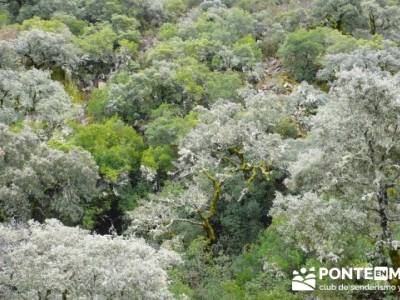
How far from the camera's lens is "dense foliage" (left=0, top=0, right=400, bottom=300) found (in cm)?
1833

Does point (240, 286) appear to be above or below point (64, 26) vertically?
below

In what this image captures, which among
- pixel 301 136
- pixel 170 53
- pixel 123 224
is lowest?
pixel 123 224

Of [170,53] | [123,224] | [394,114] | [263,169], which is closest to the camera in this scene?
[394,114]

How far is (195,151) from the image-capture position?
3108 centimetres

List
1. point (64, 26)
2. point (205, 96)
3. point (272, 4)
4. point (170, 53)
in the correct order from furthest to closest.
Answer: point (272, 4)
point (64, 26)
point (170, 53)
point (205, 96)

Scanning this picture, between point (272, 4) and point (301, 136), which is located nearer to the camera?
point (301, 136)

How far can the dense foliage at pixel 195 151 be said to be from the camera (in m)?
18.3

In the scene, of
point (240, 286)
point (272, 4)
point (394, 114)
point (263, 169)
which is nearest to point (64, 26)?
point (272, 4)

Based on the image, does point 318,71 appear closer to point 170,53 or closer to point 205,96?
point 205,96

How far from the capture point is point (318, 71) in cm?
4369

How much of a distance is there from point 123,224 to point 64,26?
1023 inches

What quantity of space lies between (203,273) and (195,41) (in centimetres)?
2771

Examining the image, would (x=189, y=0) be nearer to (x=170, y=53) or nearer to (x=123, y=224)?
(x=170, y=53)

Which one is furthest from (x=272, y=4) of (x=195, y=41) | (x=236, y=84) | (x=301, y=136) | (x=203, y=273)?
(x=203, y=273)
